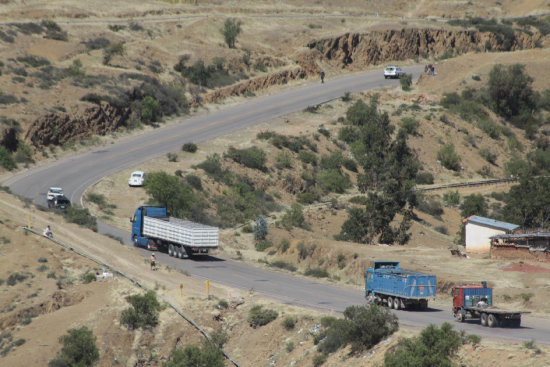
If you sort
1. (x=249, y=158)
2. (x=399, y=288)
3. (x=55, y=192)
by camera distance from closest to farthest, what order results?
(x=399, y=288), (x=55, y=192), (x=249, y=158)

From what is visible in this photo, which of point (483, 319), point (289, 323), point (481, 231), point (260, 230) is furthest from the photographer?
point (260, 230)

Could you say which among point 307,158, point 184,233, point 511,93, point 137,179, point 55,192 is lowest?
point 307,158

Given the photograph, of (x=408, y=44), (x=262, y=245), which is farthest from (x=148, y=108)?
(x=408, y=44)

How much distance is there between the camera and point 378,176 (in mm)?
74000

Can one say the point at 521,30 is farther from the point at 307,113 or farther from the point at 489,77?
the point at 307,113

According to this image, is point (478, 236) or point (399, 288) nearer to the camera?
point (399, 288)

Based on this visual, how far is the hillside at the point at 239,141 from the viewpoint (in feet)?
124

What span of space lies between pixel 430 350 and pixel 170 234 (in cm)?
2582

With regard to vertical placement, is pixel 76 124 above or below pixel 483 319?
below

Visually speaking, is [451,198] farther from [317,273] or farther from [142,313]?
[142,313]

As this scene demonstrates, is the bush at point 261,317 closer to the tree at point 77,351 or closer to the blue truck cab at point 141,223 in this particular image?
the tree at point 77,351

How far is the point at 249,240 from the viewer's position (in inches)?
2329

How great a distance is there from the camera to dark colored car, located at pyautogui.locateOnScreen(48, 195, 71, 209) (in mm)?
59125

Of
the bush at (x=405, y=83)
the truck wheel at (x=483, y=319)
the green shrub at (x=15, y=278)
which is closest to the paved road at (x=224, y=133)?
the truck wheel at (x=483, y=319)
